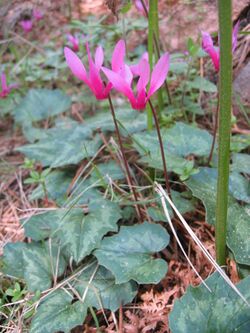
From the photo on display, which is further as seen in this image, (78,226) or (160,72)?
(78,226)

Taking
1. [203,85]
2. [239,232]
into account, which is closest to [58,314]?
[239,232]

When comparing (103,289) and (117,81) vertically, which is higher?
(117,81)

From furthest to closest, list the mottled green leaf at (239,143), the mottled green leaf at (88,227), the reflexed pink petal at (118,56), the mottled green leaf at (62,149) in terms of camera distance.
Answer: the mottled green leaf at (62,149)
the mottled green leaf at (239,143)
the mottled green leaf at (88,227)
the reflexed pink petal at (118,56)

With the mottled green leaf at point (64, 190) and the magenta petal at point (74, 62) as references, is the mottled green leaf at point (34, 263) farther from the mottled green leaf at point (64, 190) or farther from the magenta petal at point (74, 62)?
the magenta petal at point (74, 62)

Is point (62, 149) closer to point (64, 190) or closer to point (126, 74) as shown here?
point (64, 190)

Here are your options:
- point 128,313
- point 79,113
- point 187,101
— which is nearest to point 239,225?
point 128,313

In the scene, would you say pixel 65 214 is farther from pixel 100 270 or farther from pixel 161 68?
Answer: pixel 161 68

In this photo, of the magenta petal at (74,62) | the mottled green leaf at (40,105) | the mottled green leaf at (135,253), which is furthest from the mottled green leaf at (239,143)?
the mottled green leaf at (40,105)

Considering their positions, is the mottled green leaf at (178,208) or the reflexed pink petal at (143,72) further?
the mottled green leaf at (178,208)
